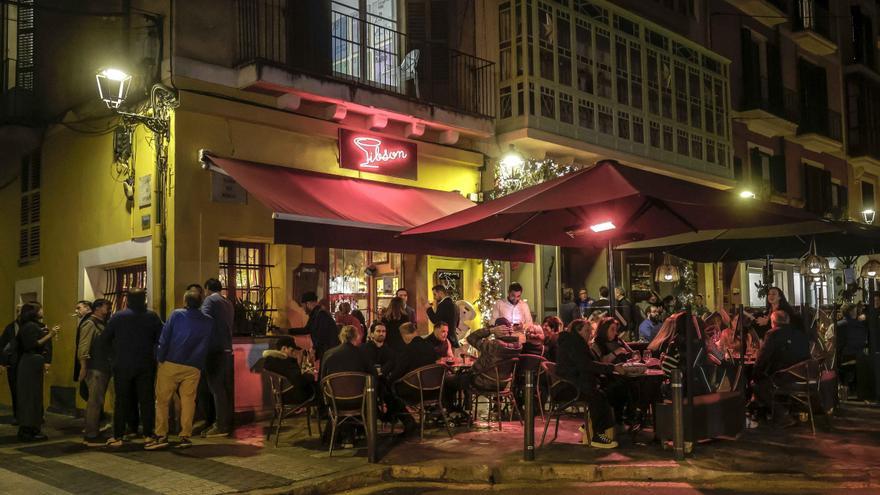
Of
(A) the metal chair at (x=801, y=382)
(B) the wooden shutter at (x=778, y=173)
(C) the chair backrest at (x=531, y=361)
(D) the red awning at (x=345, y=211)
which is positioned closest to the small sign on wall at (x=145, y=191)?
(D) the red awning at (x=345, y=211)

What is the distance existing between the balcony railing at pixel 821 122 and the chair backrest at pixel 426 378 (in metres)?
19.0

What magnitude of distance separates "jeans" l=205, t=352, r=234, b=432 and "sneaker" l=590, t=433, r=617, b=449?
4.47 meters

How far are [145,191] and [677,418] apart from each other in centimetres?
783

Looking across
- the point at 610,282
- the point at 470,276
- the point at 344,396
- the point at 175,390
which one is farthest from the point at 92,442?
the point at 470,276

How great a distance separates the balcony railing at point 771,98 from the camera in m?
22.0

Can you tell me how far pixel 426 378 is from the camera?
930 centimetres

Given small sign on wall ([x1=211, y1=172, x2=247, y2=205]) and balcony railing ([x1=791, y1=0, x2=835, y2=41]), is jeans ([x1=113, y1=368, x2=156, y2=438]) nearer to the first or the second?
small sign on wall ([x1=211, y1=172, x2=247, y2=205])

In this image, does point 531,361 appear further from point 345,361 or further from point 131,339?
point 131,339

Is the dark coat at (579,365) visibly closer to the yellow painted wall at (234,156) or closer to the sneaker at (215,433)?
the sneaker at (215,433)

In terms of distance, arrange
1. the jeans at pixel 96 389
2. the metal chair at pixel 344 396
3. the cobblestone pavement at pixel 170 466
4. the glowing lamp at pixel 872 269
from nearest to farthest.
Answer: the cobblestone pavement at pixel 170 466, the metal chair at pixel 344 396, the jeans at pixel 96 389, the glowing lamp at pixel 872 269

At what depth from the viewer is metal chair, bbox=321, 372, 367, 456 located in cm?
859

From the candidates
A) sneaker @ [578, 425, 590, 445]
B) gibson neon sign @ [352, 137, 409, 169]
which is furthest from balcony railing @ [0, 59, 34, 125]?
sneaker @ [578, 425, 590, 445]

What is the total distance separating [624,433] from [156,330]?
A: 555 cm

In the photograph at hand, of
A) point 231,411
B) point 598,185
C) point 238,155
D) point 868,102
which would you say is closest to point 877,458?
point 598,185
